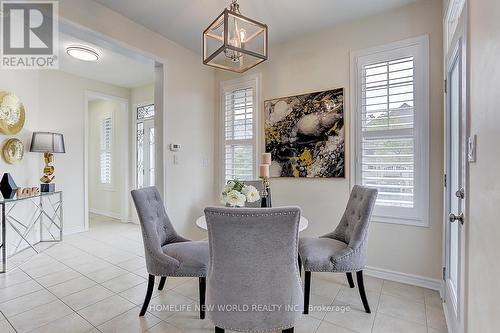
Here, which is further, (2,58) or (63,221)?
(63,221)

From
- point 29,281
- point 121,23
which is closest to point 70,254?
point 29,281

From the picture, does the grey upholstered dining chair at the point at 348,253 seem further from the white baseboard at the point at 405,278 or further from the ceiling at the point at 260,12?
the ceiling at the point at 260,12

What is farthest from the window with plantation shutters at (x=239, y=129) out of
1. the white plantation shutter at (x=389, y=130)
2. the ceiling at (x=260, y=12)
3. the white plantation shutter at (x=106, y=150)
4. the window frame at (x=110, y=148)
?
the white plantation shutter at (x=106, y=150)

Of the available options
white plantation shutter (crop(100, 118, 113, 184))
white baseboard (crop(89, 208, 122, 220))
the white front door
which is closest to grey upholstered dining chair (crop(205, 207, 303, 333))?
the white front door

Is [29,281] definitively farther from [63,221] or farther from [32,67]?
[32,67]

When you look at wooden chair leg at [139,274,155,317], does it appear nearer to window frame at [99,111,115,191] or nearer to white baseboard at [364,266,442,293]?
white baseboard at [364,266,442,293]

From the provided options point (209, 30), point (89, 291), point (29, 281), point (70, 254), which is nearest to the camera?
point (209, 30)

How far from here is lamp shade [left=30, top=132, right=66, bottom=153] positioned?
3.63 metres

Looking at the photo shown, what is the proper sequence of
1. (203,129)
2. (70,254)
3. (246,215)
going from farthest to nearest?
(203,129), (70,254), (246,215)

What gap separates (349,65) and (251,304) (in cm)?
Result: 260

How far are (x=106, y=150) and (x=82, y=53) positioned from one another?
2728 mm

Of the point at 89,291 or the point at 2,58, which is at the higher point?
the point at 2,58

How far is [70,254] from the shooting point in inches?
134

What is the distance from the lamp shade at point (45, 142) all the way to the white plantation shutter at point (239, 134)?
2514 mm
